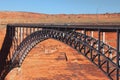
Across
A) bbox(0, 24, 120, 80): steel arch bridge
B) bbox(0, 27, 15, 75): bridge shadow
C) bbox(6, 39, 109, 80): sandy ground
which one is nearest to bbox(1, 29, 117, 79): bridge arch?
bbox(0, 24, 120, 80): steel arch bridge

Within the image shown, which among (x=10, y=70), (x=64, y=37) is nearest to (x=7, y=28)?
(x=10, y=70)

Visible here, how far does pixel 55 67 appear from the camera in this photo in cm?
5291

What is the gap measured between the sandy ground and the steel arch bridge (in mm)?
1893

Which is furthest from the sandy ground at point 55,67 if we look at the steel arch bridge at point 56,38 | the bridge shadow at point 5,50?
the bridge shadow at point 5,50

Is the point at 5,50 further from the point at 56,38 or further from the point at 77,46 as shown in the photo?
the point at 77,46

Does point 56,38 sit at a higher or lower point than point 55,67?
higher

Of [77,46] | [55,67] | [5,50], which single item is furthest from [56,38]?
[5,50]

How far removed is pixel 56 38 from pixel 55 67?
1777 centimetres

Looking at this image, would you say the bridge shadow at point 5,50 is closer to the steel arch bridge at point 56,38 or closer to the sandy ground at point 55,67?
the steel arch bridge at point 56,38

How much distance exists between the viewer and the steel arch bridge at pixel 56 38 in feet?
92.7

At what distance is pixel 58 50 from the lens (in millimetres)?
58969

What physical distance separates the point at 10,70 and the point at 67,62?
8119 mm

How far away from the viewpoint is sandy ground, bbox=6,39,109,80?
164 ft

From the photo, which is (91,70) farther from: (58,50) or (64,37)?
(64,37)
